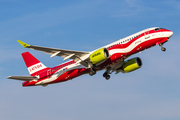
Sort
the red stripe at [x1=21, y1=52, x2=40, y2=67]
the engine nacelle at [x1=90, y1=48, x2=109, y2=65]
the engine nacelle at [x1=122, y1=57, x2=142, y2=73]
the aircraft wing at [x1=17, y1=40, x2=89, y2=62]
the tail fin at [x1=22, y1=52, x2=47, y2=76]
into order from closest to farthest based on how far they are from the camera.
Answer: the aircraft wing at [x1=17, y1=40, x2=89, y2=62], the engine nacelle at [x1=90, y1=48, x2=109, y2=65], the engine nacelle at [x1=122, y1=57, x2=142, y2=73], the tail fin at [x1=22, y1=52, x2=47, y2=76], the red stripe at [x1=21, y1=52, x2=40, y2=67]

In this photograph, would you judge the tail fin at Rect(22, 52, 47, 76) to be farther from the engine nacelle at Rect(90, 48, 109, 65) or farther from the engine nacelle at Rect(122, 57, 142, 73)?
the engine nacelle at Rect(122, 57, 142, 73)

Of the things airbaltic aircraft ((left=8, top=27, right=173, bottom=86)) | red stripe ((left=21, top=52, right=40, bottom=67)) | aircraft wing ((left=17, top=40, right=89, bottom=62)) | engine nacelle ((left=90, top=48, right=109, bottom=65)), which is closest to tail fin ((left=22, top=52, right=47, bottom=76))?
red stripe ((left=21, top=52, right=40, bottom=67))

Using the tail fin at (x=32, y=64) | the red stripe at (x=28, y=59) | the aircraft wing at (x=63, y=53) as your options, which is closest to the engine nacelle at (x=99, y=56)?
the aircraft wing at (x=63, y=53)

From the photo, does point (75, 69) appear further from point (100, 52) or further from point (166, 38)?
point (166, 38)

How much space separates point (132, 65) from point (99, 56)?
7.26m

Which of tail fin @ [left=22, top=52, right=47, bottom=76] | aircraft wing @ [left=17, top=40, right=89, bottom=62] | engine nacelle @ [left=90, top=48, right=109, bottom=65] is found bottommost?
engine nacelle @ [left=90, top=48, right=109, bottom=65]

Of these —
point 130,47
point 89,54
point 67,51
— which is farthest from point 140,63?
point 67,51

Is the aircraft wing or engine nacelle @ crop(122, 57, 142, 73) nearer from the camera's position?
the aircraft wing

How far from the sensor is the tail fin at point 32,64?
151 feet

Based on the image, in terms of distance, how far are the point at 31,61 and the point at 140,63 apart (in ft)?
58.2

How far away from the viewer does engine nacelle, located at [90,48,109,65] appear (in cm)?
3831

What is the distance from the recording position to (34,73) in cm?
4578

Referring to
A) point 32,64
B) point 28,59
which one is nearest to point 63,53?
point 32,64

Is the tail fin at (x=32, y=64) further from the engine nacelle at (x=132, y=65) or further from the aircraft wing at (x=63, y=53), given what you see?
the engine nacelle at (x=132, y=65)
